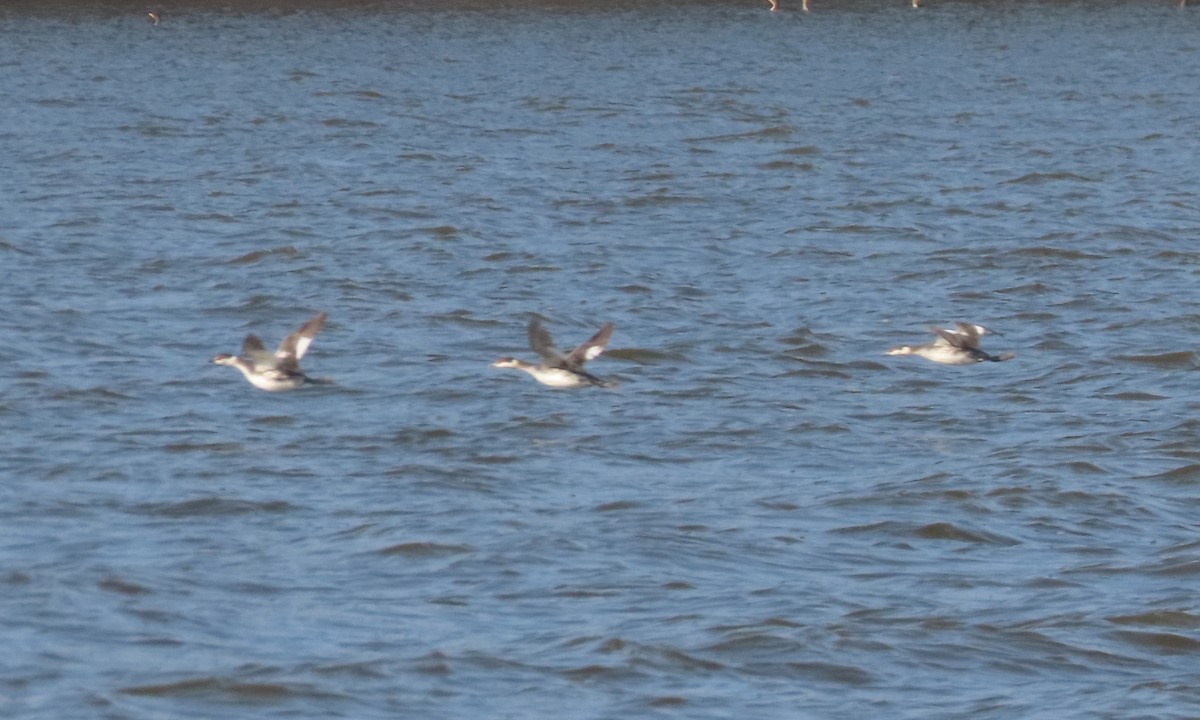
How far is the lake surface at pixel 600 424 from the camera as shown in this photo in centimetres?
916

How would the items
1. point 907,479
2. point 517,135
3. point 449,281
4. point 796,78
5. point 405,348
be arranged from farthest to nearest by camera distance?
point 796,78, point 517,135, point 449,281, point 405,348, point 907,479

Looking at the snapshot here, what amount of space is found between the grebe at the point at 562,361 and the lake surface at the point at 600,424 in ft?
0.89

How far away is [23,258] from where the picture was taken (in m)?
19.7

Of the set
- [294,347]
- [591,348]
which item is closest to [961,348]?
[591,348]

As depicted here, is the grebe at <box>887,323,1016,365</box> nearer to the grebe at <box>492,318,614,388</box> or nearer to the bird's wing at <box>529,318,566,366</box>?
the grebe at <box>492,318,614,388</box>

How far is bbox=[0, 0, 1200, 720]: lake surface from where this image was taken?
9.16 metres

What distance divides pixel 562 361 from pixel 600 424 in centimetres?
49

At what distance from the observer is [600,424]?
14.0m

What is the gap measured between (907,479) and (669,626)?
338cm

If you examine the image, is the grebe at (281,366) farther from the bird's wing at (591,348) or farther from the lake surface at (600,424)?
the bird's wing at (591,348)

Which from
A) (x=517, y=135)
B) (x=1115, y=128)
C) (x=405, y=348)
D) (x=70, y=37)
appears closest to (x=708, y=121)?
(x=517, y=135)

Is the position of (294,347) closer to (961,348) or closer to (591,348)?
(591,348)

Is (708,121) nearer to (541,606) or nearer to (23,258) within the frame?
(23,258)

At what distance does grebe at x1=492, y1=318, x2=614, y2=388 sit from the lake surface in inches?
10.6
